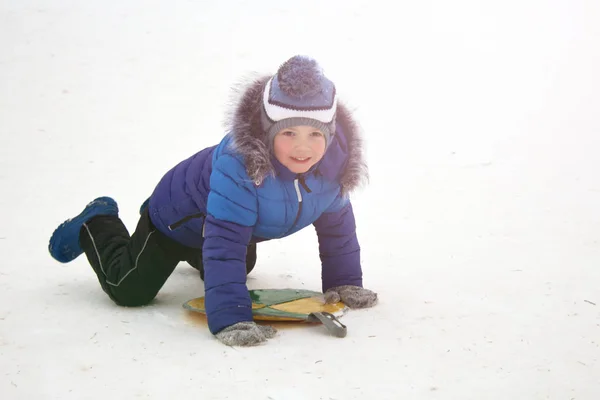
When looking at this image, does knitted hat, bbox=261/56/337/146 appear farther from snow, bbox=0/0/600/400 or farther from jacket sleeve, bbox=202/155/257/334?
snow, bbox=0/0/600/400

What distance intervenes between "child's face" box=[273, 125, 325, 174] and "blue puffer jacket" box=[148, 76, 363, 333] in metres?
0.04

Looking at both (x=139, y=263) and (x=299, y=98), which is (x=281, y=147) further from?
(x=139, y=263)

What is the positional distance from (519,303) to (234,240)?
0.85 m

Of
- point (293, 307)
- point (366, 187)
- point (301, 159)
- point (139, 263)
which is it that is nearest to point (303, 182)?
point (301, 159)

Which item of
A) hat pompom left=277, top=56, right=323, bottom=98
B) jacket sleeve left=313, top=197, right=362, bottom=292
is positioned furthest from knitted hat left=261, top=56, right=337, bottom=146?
jacket sleeve left=313, top=197, right=362, bottom=292

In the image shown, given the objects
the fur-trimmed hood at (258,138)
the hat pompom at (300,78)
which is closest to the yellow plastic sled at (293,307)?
the fur-trimmed hood at (258,138)

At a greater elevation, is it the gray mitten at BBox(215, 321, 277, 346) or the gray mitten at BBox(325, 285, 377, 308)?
the gray mitten at BBox(215, 321, 277, 346)

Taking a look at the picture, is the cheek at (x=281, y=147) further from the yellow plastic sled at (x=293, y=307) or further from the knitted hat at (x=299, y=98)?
the yellow plastic sled at (x=293, y=307)

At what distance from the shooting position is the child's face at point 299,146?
2.13 metres

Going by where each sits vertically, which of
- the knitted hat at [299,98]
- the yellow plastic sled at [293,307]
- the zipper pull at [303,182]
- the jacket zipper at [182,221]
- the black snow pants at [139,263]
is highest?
the knitted hat at [299,98]

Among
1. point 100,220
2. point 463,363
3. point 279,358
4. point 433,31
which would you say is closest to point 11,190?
point 100,220

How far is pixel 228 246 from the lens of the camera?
7.00ft

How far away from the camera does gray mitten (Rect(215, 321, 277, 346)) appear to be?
80.5 inches

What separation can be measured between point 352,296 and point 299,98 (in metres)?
0.60
